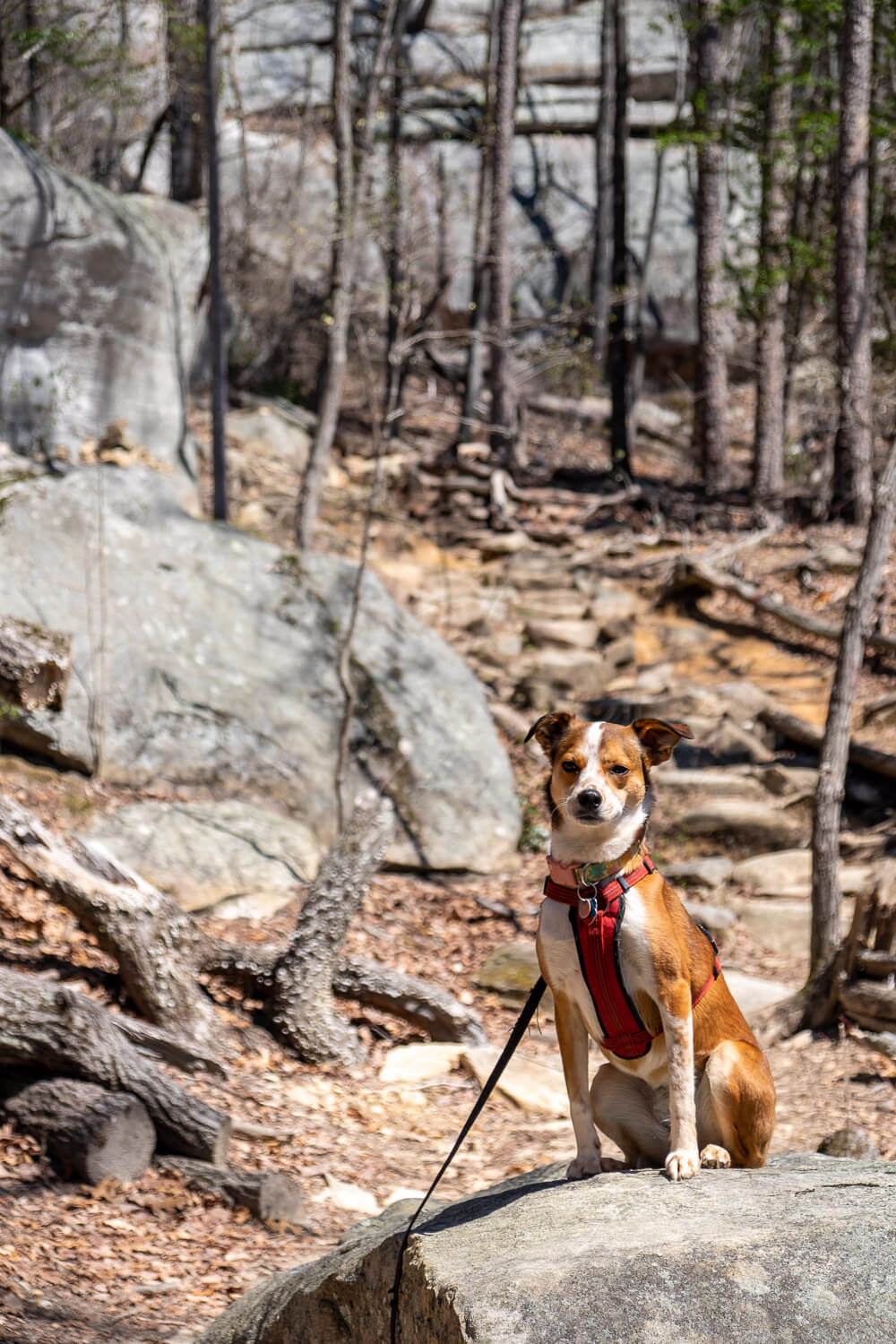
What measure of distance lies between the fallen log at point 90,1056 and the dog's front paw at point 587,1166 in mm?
2945

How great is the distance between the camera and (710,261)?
2086 cm

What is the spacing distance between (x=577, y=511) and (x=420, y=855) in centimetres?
1139

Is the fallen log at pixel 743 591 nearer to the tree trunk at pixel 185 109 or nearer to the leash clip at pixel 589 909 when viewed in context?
the tree trunk at pixel 185 109

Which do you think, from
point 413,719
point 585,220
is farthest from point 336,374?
point 585,220

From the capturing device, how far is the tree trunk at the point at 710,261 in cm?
2066

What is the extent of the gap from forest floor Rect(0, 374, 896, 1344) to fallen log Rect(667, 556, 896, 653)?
5.15m

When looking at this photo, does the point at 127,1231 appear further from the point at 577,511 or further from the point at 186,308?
the point at 577,511

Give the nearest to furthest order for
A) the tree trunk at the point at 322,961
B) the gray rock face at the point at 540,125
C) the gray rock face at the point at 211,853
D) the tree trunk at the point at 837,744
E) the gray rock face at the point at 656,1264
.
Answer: the gray rock face at the point at 656,1264
the tree trunk at the point at 322,961
the tree trunk at the point at 837,744
the gray rock face at the point at 211,853
the gray rock face at the point at 540,125

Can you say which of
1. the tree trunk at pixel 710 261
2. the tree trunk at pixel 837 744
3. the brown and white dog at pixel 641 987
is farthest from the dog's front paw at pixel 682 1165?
the tree trunk at pixel 710 261

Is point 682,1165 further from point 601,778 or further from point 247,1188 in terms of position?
point 247,1188

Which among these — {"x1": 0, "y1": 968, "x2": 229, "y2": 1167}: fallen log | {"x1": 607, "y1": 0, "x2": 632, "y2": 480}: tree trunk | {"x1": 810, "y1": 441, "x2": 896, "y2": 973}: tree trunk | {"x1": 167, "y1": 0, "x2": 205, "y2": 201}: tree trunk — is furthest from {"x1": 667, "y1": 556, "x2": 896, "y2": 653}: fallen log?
{"x1": 0, "y1": 968, "x2": 229, "y2": 1167}: fallen log

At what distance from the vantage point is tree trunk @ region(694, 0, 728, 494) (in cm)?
2066

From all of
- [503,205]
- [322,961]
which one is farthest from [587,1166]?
[503,205]

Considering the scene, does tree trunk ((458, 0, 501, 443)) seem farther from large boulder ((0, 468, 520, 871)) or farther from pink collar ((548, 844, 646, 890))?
pink collar ((548, 844, 646, 890))
